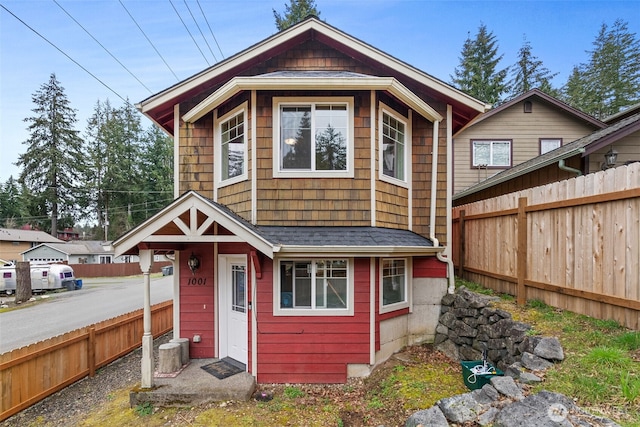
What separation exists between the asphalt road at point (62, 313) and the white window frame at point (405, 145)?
10981 millimetres

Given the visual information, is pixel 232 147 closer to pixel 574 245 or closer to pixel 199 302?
pixel 199 302

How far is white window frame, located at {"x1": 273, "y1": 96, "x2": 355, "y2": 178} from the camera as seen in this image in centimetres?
584

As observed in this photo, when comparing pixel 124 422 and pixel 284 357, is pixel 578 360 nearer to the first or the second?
pixel 284 357

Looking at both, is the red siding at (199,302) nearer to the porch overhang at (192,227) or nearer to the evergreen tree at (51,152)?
the porch overhang at (192,227)

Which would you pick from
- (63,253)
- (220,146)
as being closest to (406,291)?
(220,146)

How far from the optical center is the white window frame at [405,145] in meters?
6.04

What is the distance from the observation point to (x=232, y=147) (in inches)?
256

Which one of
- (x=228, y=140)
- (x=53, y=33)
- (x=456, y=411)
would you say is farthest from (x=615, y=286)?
(x=53, y=33)

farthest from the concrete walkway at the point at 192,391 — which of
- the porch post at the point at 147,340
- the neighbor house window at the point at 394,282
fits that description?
the neighbor house window at the point at 394,282

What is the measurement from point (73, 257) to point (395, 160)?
3402cm

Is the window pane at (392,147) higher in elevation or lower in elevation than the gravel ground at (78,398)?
higher

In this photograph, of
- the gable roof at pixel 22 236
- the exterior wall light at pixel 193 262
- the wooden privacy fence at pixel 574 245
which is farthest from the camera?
the gable roof at pixel 22 236

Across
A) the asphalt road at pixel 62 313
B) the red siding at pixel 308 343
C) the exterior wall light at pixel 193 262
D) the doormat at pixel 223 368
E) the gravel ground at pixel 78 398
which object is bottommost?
the asphalt road at pixel 62 313

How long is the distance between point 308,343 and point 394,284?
7.20 feet
